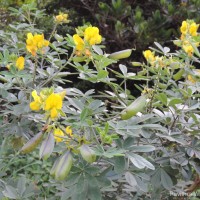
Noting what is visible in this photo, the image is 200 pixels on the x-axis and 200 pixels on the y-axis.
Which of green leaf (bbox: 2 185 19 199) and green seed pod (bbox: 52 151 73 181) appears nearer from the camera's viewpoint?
green seed pod (bbox: 52 151 73 181)

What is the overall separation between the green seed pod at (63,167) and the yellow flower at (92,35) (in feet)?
1.17

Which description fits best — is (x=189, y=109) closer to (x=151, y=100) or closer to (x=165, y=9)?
(x=151, y=100)

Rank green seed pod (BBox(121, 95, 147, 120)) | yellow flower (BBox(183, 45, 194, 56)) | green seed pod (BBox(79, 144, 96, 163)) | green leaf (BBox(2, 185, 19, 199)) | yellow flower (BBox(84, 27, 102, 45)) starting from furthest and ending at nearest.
A: 1. yellow flower (BBox(183, 45, 194, 56))
2. green leaf (BBox(2, 185, 19, 199))
3. yellow flower (BBox(84, 27, 102, 45))
4. green seed pod (BBox(121, 95, 147, 120))
5. green seed pod (BBox(79, 144, 96, 163))

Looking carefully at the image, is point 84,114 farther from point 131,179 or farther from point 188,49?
point 188,49

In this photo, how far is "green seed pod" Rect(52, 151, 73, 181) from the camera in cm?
92

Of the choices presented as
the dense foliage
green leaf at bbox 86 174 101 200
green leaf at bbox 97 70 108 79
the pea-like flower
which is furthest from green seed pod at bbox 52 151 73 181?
the pea-like flower

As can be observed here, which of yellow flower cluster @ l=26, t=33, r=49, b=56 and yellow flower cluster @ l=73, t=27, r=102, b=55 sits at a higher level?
yellow flower cluster @ l=73, t=27, r=102, b=55

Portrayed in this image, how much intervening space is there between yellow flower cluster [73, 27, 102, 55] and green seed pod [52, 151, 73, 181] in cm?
35

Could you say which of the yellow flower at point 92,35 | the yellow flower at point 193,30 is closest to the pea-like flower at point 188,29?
the yellow flower at point 193,30

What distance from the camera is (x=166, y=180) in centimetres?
117

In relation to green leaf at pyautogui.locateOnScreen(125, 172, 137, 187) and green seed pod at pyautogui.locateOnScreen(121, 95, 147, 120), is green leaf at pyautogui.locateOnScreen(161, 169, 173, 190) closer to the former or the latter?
green leaf at pyautogui.locateOnScreen(125, 172, 137, 187)

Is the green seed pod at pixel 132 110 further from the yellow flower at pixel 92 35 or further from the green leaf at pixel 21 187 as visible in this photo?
the green leaf at pixel 21 187

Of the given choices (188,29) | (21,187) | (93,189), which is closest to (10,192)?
(21,187)

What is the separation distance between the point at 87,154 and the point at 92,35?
38cm
